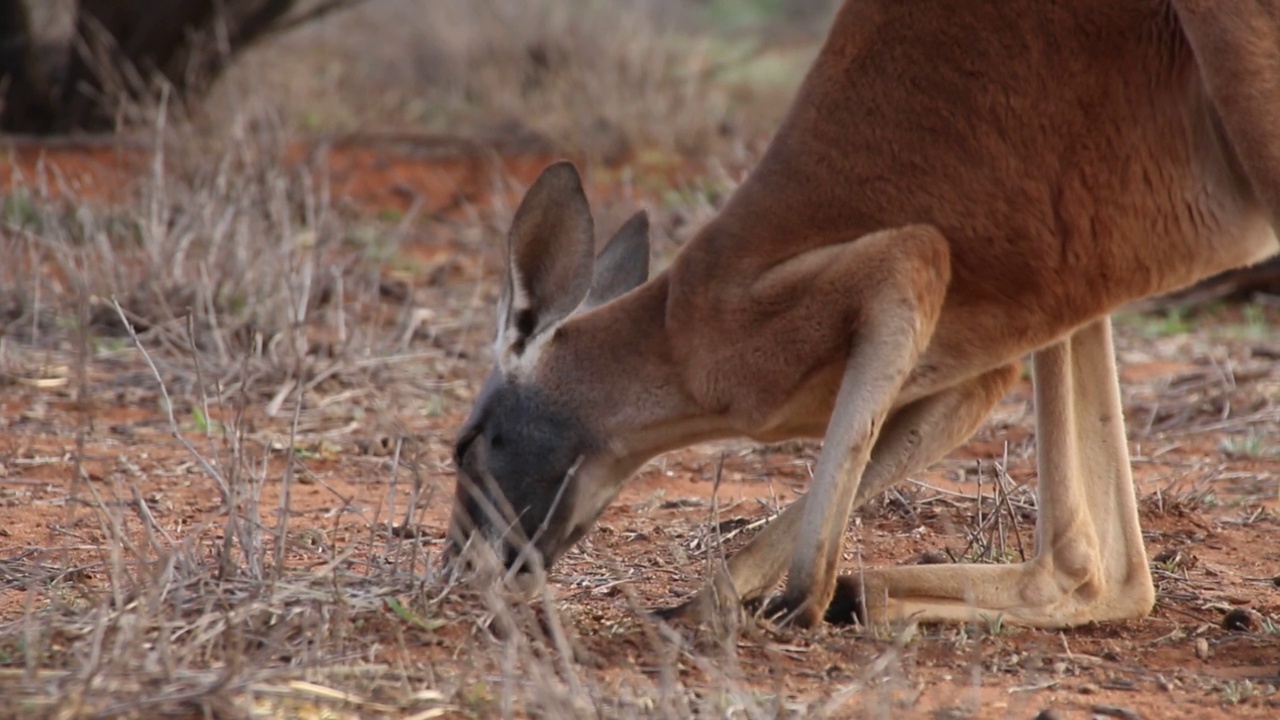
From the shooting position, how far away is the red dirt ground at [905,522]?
336 cm

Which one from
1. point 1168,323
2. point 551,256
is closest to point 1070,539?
point 551,256

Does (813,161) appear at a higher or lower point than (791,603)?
higher

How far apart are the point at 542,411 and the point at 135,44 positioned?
22.1 ft

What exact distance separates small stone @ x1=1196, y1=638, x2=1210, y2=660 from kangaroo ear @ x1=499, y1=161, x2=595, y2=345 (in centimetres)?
149

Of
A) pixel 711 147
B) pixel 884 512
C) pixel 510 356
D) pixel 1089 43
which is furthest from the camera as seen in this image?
pixel 711 147

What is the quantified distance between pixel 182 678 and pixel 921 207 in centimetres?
166

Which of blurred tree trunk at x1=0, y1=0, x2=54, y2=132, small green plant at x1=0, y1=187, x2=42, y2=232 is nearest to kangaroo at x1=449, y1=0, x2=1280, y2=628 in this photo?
small green plant at x1=0, y1=187, x2=42, y2=232

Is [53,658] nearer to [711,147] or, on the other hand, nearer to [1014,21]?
[1014,21]

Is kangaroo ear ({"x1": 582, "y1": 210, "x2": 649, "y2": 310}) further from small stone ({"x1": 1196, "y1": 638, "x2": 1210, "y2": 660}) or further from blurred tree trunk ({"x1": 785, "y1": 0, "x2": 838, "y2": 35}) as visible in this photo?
blurred tree trunk ({"x1": 785, "y1": 0, "x2": 838, "y2": 35})

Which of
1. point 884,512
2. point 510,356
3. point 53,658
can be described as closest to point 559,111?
point 884,512

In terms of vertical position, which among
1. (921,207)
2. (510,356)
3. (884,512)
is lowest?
(884,512)

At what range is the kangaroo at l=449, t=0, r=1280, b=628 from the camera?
3.43m

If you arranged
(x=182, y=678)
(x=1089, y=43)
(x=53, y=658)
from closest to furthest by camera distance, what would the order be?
(x=182, y=678)
(x=53, y=658)
(x=1089, y=43)

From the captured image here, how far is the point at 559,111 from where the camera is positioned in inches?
456
